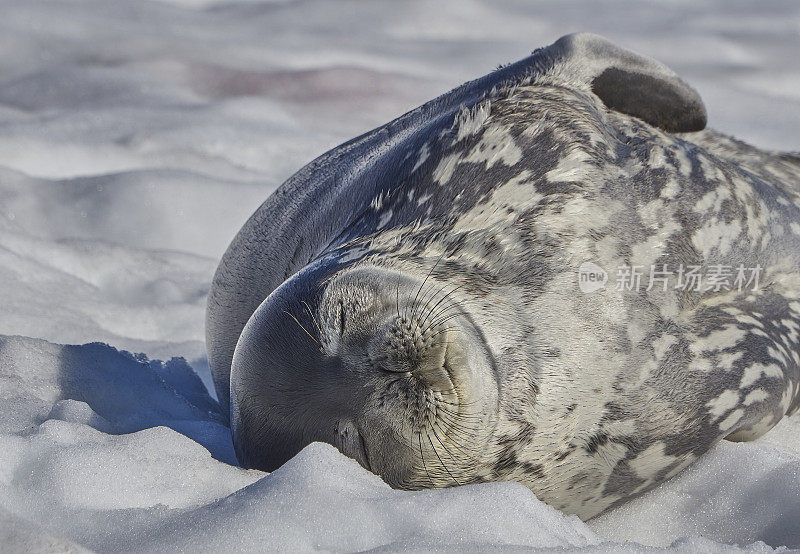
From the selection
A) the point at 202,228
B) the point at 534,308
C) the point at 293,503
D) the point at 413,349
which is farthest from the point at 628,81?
the point at 202,228

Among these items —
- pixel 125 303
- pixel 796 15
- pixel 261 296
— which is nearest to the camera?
pixel 261 296

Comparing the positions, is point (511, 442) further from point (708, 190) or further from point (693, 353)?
point (708, 190)

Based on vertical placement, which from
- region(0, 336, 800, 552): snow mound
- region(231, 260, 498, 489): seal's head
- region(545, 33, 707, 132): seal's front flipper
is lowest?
region(0, 336, 800, 552): snow mound

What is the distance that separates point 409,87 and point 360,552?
4.62 m

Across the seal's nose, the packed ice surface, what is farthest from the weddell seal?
the packed ice surface

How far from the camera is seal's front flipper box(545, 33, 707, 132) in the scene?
242 centimetres

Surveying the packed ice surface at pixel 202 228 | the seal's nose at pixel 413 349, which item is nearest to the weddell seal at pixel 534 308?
the seal's nose at pixel 413 349

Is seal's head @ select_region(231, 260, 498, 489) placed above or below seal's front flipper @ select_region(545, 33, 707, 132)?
below

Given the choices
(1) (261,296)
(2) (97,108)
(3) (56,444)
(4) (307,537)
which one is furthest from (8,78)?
(4) (307,537)

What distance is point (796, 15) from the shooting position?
22.1 ft
